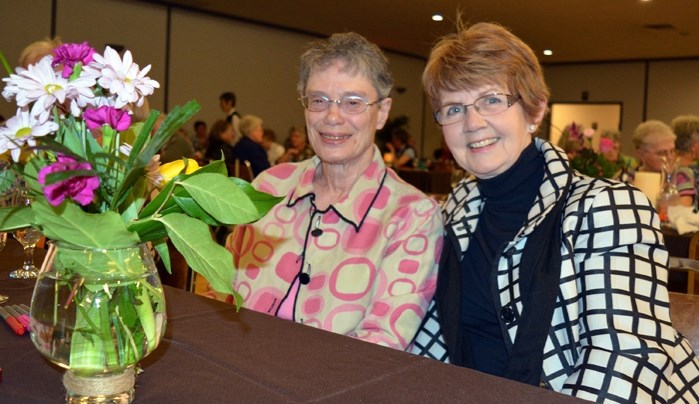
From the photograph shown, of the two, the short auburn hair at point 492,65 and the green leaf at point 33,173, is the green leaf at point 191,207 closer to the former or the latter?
the green leaf at point 33,173

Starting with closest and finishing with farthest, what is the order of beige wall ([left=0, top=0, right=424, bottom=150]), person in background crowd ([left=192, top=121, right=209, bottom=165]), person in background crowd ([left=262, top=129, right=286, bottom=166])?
1. beige wall ([left=0, top=0, right=424, bottom=150])
2. person in background crowd ([left=262, top=129, right=286, bottom=166])
3. person in background crowd ([left=192, top=121, right=209, bottom=165])

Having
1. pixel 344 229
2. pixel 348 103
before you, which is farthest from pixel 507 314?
pixel 348 103

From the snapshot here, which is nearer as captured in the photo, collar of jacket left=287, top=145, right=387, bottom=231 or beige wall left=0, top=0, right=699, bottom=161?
collar of jacket left=287, top=145, right=387, bottom=231

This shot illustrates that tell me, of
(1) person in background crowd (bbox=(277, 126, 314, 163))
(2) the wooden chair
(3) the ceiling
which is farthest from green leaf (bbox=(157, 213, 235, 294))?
(1) person in background crowd (bbox=(277, 126, 314, 163))

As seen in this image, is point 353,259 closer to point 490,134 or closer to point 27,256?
point 490,134

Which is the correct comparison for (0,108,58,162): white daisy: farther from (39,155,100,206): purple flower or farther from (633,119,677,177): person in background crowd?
(633,119,677,177): person in background crowd

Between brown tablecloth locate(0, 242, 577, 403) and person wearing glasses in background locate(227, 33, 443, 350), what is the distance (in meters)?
0.46

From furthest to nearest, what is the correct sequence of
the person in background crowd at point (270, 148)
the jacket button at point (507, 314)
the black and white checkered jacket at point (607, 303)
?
the person in background crowd at point (270, 148) → the jacket button at point (507, 314) → the black and white checkered jacket at point (607, 303)

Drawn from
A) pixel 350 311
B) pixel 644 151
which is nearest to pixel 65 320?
pixel 350 311

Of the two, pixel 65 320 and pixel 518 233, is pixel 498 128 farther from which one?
pixel 65 320

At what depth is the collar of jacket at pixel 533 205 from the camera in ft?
5.40

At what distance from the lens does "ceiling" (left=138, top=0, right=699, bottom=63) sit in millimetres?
10375

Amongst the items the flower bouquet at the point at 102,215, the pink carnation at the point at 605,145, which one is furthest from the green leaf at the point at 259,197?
the pink carnation at the point at 605,145

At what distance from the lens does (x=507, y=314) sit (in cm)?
164
